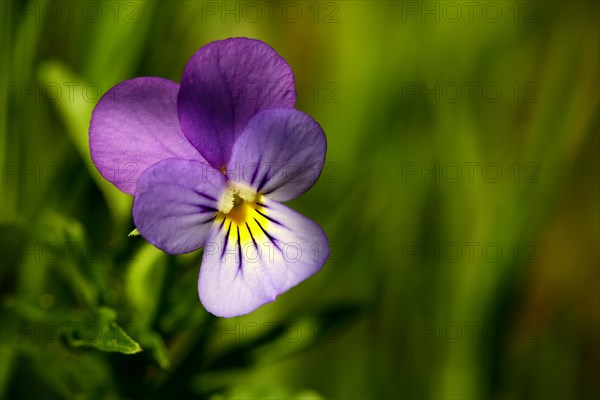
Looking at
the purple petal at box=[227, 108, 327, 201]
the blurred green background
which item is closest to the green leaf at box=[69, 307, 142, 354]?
the blurred green background

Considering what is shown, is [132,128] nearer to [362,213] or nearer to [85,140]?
[85,140]

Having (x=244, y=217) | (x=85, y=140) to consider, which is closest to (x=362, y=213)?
(x=85, y=140)

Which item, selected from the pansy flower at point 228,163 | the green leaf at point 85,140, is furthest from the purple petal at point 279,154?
the green leaf at point 85,140

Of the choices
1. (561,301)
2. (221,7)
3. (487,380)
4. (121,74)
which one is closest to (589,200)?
(561,301)

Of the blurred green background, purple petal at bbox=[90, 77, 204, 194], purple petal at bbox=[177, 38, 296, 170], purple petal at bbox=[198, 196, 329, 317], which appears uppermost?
purple petal at bbox=[177, 38, 296, 170]

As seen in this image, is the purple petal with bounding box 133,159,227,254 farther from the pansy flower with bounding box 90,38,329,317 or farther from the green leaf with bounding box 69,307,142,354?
the green leaf with bounding box 69,307,142,354

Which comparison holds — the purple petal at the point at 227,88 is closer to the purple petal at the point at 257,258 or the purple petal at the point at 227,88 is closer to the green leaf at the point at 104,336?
the purple petal at the point at 257,258

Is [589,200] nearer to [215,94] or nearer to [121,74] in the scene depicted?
[121,74]
